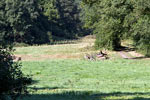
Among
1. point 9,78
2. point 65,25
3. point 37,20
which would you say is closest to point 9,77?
point 9,78

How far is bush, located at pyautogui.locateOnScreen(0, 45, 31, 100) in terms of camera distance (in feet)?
30.0

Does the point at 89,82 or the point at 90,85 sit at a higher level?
the point at 90,85

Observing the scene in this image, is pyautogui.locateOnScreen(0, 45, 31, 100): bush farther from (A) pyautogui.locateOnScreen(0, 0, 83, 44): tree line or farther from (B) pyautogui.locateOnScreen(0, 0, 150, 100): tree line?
(A) pyautogui.locateOnScreen(0, 0, 83, 44): tree line

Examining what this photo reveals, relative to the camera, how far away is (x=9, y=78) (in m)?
9.27

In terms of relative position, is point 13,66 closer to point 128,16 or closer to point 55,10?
point 128,16

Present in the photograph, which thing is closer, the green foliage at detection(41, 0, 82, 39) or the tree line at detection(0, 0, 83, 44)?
the tree line at detection(0, 0, 83, 44)

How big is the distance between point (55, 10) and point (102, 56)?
276 feet

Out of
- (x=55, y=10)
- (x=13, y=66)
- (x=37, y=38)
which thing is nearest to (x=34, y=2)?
(x=37, y=38)

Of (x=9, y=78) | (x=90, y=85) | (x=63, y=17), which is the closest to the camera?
(x=9, y=78)

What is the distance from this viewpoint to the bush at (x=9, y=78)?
9.13 m

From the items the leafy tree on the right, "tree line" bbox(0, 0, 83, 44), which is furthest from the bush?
"tree line" bbox(0, 0, 83, 44)

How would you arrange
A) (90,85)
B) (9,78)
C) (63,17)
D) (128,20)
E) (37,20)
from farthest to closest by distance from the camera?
(63,17), (37,20), (128,20), (90,85), (9,78)

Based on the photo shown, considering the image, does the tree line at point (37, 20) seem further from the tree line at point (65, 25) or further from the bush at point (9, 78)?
the bush at point (9, 78)

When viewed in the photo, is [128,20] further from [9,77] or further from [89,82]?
[9,77]
